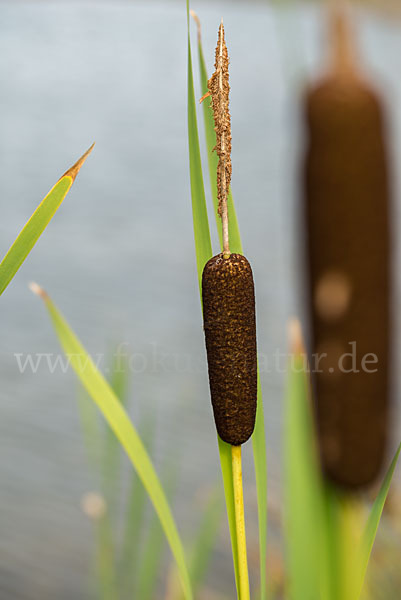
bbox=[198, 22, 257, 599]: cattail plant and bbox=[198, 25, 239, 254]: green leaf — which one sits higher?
bbox=[198, 25, 239, 254]: green leaf

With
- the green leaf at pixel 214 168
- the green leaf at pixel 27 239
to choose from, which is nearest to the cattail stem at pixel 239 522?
the green leaf at pixel 214 168

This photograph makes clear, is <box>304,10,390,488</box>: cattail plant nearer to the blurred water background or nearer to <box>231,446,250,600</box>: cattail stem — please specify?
the blurred water background

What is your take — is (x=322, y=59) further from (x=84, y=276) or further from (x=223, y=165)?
(x=84, y=276)

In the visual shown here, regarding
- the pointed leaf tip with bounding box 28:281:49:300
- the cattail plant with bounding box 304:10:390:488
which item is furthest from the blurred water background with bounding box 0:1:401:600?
the pointed leaf tip with bounding box 28:281:49:300

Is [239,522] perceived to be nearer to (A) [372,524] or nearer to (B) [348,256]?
(A) [372,524]

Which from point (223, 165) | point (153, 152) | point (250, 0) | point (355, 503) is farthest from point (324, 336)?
point (250, 0)

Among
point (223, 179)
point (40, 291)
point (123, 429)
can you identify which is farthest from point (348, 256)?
point (40, 291)
